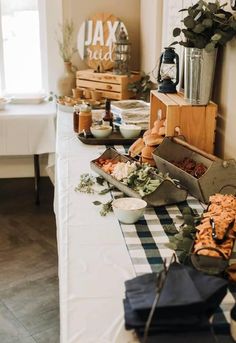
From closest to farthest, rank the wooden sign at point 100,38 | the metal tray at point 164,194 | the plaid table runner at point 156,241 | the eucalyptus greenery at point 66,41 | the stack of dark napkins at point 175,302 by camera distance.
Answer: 1. the stack of dark napkins at point 175,302
2. the plaid table runner at point 156,241
3. the metal tray at point 164,194
4. the wooden sign at point 100,38
5. the eucalyptus greenery at point 66,41

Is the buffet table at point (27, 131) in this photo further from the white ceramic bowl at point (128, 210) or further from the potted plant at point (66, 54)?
the white ceramic bowl at point (128, 210)

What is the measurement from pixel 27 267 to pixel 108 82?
51.6 inches

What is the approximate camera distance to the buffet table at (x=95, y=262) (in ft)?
3.10

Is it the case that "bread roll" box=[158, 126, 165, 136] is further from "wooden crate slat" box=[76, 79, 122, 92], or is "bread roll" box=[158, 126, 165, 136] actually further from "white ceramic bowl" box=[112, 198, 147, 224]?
"wooden crate slat" box=[76, 79, 122, 92]

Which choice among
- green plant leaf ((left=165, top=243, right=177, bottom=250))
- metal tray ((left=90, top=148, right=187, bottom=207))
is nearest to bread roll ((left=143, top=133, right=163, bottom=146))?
metal tray ((left=90, top=148, right=187, bottom=207))

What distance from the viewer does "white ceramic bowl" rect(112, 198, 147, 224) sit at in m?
1.39

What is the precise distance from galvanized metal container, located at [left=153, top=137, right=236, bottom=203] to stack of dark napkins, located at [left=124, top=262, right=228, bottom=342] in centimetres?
63

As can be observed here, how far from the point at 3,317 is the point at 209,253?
4.45ft

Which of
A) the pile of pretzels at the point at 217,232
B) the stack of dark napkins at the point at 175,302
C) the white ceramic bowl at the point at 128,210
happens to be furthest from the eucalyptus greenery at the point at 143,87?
the stack of dark napkins at the point at 175,302

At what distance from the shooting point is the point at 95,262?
1.19m

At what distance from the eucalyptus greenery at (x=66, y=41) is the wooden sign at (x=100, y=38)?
8 centimetres

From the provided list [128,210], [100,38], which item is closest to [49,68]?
[100,38]

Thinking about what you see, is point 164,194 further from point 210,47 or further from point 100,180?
point 210,47

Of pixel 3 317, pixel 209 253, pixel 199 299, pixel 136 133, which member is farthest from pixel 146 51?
pixel 199 299
